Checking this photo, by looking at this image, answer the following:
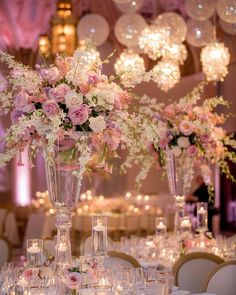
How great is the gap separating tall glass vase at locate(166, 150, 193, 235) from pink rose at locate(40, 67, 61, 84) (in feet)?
7.78

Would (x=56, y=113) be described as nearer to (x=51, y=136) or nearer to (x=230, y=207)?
(x=51, y=136)

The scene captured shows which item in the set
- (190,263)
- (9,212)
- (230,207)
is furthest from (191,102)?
(230,207)

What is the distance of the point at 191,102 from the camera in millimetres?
6137

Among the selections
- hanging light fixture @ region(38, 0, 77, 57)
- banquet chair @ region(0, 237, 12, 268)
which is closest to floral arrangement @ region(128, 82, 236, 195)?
banquet chair @ region(0, 237, 12, 268)

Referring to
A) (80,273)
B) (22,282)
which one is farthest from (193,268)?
(22,282)

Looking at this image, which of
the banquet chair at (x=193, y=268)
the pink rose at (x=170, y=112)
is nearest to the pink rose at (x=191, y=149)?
the pink rose at (x=170, y=112)

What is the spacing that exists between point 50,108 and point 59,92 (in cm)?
11

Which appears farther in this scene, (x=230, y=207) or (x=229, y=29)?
(x=230, y=207)

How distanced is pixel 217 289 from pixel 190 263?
1.67 feet

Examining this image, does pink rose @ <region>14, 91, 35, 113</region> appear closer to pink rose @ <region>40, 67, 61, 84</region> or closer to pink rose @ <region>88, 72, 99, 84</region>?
pink rose @ <region>40, 67, 61, 84</region>

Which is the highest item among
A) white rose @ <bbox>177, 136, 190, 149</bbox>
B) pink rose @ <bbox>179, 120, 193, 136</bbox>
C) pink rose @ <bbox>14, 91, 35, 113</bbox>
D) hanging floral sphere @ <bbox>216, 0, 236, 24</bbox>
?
hanging floral sphere @ <bbox>216, 0, 236, 24</bbox>

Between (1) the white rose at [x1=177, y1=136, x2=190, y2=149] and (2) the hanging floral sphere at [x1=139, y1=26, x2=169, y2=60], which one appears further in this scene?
(2) the hanging floral sphere at [x1=139, y1=26, x2=169, y2=60]

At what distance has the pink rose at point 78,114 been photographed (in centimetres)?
373

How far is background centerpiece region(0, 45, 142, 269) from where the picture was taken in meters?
3.75
